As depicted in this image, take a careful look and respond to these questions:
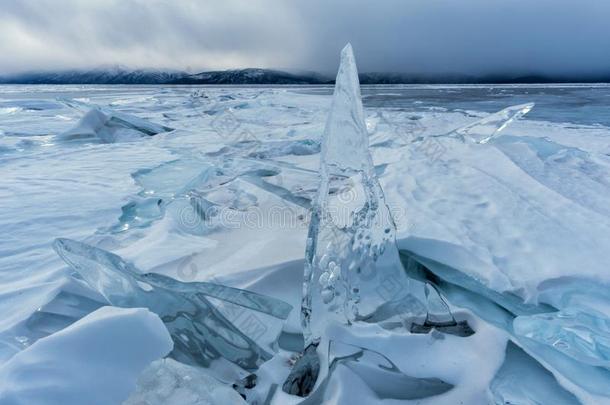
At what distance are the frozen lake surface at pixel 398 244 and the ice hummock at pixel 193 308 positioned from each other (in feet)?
0.16

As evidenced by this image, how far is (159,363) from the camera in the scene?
0.98m

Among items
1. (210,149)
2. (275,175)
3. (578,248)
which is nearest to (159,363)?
(578,248)

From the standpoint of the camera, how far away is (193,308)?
120 centimetres

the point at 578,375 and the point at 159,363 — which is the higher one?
the point at 159,363

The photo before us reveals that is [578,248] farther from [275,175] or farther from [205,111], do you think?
[205,111]

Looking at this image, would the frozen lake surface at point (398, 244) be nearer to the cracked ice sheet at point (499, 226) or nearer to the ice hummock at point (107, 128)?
the cracked ice sheet at point (499, 226)

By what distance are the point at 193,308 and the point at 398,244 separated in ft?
3.25

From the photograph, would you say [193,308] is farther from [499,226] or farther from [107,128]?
[107,128]

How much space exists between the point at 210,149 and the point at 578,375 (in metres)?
4.27

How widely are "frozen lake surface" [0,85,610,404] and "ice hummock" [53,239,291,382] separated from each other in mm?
49

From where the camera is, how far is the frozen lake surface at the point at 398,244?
42.0 inches

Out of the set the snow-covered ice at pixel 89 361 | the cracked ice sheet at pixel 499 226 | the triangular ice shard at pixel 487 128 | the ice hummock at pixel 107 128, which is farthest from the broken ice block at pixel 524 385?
the ice hummock at pixel 107 128

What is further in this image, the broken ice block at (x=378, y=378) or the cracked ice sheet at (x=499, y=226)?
the cracked ice sheet at (x=499, y=226)

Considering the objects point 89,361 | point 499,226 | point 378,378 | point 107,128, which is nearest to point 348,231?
point 378,378
